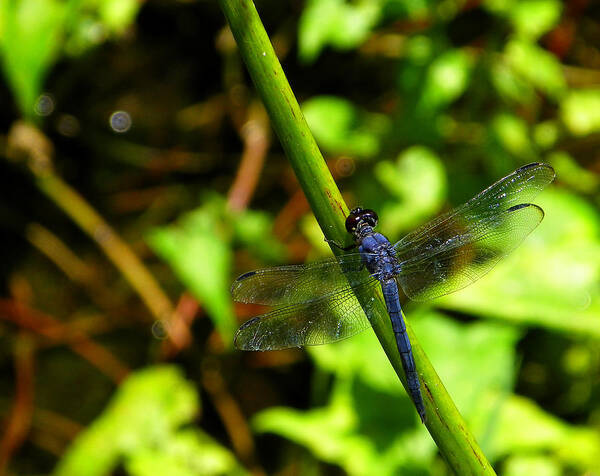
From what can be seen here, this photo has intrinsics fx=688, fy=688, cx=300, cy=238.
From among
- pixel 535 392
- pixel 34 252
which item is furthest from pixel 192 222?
pixel 535 392

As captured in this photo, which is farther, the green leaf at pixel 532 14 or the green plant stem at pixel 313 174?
the green leaf at pixel 532 14

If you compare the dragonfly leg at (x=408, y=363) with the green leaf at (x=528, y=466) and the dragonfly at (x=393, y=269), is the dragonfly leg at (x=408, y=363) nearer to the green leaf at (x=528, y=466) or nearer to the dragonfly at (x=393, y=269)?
the dragonfly at (x=393, y=269)

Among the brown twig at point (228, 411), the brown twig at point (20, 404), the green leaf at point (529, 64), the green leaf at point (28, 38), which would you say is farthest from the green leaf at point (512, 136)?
the brown twig at point (20, 404)

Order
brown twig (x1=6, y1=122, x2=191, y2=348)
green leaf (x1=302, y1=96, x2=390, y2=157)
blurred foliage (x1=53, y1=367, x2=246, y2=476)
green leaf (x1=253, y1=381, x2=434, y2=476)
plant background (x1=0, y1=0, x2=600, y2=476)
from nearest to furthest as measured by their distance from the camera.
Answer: green leaf (x1=253, y1=381, x2=434, y2=476)
plant background (x1=0, y1=0, x2=600, y2=476)
blurred foliage (x1=53, y1=367, x2=246, y2=476)
green leaf (x1=302, y1=96, x2=390, y2=157)
brown twig (x1=6, y1=122, x2=191, y2=348)

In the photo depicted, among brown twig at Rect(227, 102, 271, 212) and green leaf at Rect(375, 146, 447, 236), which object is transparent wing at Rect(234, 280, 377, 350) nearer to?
green leaf at Rect(375, 146, 447, 236)

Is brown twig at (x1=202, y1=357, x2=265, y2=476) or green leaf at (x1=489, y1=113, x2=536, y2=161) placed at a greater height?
green leaf at (x1=489, y1=113, x2=536, y2=161)

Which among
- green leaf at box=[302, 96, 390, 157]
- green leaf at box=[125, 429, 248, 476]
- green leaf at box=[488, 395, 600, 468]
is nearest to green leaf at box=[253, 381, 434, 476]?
green leaf at box=[488, 395, 600, 468]

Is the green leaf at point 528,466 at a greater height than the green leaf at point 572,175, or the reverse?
the green leaf at point 572,175

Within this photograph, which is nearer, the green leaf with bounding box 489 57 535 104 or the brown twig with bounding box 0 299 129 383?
the green leaf with bounding box 489 57 535 104
